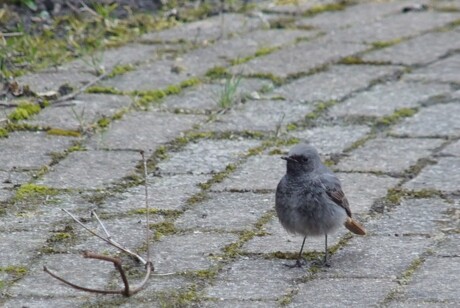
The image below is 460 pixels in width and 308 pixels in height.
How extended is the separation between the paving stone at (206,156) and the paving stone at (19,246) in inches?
41.1

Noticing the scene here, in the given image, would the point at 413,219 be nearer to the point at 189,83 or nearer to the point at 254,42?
the point at 189,83

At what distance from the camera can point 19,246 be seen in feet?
Result: 14.6

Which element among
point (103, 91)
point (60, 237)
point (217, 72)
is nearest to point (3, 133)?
point (103, 91)

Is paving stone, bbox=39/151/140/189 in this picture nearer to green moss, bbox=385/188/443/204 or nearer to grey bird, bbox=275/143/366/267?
grey bird, bbox=275/143/366/267

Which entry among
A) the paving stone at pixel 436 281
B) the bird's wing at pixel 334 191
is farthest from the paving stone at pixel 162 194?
the paving stone at pixel 436 281

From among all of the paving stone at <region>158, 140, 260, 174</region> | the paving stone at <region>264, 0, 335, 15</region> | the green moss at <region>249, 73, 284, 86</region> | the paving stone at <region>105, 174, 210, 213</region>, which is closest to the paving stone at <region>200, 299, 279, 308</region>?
the paving stone at <region>105, 174, 210, 213</region>

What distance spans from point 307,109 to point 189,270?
245cm

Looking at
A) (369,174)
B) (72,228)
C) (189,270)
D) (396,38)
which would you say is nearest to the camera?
(189,270)

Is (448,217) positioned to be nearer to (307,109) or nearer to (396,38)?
(307,109)

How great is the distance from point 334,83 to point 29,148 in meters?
2.15

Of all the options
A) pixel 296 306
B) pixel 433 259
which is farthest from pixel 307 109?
pixel 296 306

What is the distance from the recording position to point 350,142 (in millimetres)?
5945

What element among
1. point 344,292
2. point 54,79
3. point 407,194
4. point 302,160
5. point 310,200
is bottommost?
point 54,79

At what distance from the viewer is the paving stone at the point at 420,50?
761 cm
